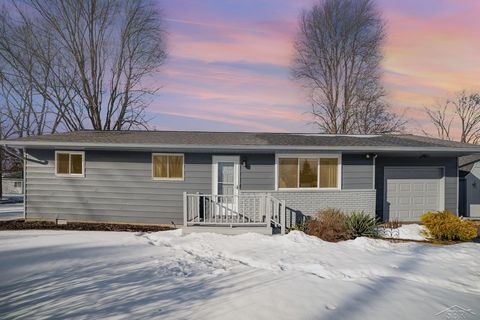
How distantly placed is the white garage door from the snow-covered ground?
442 cm

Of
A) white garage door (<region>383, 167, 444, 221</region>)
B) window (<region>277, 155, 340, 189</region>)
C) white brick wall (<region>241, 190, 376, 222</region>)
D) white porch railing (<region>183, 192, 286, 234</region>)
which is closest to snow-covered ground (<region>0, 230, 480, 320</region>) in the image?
white porch railing (<region>183, 192, 286, 234</region>)

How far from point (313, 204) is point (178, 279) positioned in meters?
6.71

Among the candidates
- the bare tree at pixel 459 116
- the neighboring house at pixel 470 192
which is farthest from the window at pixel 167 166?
the bare tree at pixel 459 116

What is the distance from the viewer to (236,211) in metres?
11.3

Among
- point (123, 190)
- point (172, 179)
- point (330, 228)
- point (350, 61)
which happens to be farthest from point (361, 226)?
point (350, 61)

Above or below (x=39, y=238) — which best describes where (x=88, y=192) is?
above

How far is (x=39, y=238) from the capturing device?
8719mm

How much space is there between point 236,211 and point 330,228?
10.6 feet

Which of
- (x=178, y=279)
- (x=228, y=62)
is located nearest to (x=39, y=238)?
(x=178, y=279)

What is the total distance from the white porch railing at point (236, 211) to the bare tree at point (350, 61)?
1834 centimetres

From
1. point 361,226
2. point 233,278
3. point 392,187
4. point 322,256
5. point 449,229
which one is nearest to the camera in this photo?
point 233,278

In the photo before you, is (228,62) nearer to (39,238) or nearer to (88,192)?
(88,192)

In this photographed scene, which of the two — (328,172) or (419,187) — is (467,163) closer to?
(419,187)

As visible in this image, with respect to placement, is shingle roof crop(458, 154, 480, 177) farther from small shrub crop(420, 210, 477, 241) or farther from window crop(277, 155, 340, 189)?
window crop(277, 155, 340, 189)
